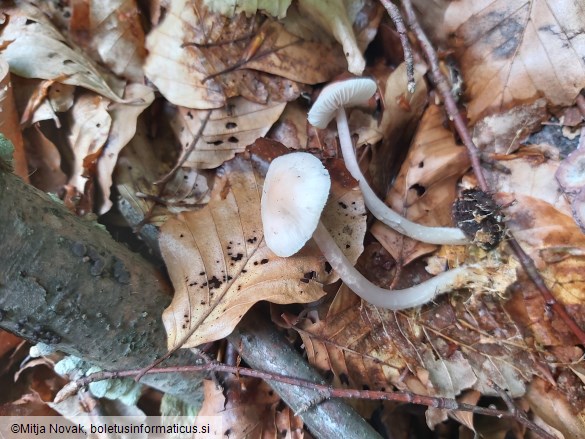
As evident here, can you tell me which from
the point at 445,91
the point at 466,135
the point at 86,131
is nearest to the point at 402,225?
the point at 466,135

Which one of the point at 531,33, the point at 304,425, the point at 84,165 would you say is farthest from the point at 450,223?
the point at 84,165

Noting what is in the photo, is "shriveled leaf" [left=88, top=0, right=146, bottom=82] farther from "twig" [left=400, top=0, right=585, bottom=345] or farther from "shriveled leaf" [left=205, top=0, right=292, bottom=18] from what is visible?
"twig" [left=400, top=0, right=585, bottom=345]

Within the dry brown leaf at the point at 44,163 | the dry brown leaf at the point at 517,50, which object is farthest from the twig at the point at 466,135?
the dry brown leaf at the point at 44,163

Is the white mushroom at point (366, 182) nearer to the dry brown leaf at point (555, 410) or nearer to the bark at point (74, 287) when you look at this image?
the dry brown leaf at point (555, 410)

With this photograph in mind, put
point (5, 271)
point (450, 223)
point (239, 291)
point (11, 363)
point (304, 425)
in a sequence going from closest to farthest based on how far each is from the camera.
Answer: point (5, 271) < point (239, 291) < point (304, 425) < point (450, 223) < point (11, 363)

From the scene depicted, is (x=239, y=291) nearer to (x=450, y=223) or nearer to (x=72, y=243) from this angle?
(x=72, y=243)
